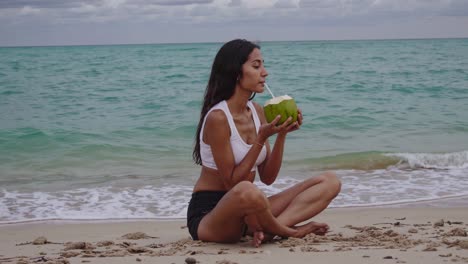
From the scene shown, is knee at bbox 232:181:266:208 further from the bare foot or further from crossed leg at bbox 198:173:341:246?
the bare foot

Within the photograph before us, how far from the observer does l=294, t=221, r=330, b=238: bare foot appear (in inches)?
188

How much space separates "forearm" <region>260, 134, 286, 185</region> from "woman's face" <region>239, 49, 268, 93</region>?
388mm

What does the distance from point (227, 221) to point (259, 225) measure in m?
0.21

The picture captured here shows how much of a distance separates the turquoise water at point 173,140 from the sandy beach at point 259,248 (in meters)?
0.71

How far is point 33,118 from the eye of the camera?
47.9 feet

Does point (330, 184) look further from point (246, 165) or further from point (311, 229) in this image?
point (246, 165)

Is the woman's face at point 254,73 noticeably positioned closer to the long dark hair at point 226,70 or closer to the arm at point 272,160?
the long dark hair at point 226,70

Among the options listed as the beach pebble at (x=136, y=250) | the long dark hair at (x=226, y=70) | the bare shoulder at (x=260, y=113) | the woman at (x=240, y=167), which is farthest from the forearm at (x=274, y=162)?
the beach pebble at (x=136, y=250)

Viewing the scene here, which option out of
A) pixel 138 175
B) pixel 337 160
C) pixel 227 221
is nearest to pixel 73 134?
pixel 138 175

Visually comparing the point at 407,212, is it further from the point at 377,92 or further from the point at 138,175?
the point at 377,92

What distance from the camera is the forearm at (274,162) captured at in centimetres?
466

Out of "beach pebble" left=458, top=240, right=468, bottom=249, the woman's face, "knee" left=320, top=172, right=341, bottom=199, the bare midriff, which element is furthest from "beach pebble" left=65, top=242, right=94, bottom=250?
"beach pebble" left=458, top=240, right=468, bottom=249

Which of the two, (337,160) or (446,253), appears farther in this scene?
(337,160)

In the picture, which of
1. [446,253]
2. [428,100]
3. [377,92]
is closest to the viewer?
[446,253]
